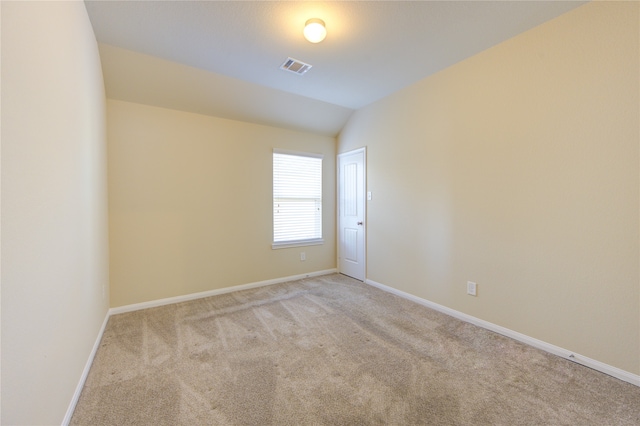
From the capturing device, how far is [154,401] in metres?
1.69

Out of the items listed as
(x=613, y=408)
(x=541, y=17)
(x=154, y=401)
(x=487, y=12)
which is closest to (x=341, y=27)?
(x=487, y=12)

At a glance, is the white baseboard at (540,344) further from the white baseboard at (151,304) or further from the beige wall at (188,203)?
the beige wall at (188,203)

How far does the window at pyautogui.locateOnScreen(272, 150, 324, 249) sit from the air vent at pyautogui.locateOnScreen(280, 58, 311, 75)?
136cm

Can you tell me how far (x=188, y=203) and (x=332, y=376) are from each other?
8.76 ft

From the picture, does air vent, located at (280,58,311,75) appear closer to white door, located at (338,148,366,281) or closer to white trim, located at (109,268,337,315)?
white door, located at (338,148,366,281)

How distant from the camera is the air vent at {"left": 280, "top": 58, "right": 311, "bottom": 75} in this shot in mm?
2762

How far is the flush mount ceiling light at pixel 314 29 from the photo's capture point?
6.98 ft

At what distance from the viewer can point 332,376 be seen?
192 centimetres

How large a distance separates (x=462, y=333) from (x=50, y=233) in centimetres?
314

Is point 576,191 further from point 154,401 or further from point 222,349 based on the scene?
point 154,401

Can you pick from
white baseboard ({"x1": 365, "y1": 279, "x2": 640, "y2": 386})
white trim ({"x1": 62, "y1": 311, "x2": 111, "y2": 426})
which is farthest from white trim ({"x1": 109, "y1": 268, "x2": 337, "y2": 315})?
white baseboard ({"x1": 365, "y1": 279, "x2": 640, "y2": 386})

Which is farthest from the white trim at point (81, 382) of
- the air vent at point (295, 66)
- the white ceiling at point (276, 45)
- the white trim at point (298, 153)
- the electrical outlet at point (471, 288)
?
the electrical outlet at point (471, 288)

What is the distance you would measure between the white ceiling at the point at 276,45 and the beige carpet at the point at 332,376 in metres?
2.62

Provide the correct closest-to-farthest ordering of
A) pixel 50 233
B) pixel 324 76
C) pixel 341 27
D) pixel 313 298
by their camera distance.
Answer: pixel 50 233 < pixel 341 27 < pixel 324 76 < pixel 313 298
